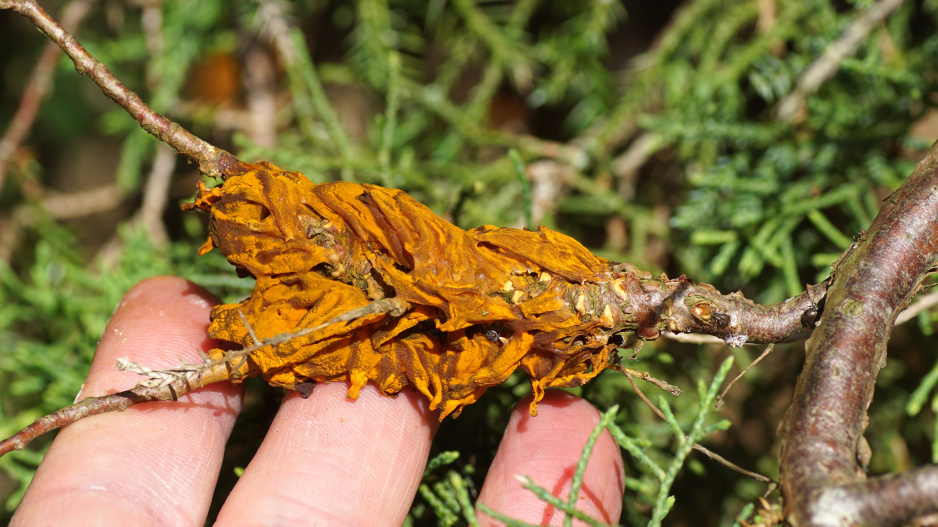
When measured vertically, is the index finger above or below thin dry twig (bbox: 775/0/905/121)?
below

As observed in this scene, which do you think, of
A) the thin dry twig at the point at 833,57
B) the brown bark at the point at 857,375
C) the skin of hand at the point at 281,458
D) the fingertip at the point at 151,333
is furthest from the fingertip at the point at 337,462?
the thin dry twig at the point at 833,57

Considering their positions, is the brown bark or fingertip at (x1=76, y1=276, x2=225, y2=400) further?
fingertip at (x1=76, y1=276, x2=225, y2=400)

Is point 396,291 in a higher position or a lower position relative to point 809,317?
lower

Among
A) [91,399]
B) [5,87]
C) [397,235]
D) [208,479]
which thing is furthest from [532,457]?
[5,87]

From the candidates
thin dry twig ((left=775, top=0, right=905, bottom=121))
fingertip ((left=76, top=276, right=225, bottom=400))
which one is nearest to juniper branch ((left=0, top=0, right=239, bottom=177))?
fingertip ((left=76, top=276, right=225, bottom=400))

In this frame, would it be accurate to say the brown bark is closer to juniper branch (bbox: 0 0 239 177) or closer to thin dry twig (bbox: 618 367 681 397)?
thin dry twig (bbox: 618 367 681 397)

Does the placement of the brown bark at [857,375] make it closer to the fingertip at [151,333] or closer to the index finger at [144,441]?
the index finger at [144,441]

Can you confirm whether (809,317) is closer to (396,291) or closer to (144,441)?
(396,291)

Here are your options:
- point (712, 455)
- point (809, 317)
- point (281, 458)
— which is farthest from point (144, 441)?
point (809, 317)
